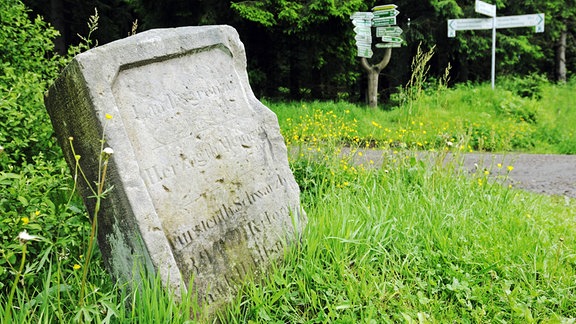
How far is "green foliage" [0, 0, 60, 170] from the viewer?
3.27m

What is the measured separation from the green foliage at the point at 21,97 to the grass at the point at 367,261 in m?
0.28

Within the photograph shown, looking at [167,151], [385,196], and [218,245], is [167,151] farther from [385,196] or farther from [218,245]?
[385,196]

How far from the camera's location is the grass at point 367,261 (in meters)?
2.24

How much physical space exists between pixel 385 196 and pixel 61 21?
14.1 m

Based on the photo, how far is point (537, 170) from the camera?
6930mm

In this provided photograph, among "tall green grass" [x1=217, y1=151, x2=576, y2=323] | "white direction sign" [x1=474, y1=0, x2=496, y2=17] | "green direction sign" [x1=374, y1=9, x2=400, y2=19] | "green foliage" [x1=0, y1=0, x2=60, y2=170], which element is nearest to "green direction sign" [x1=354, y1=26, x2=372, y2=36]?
"green direction sign" [x1=374, y1=9, x2=400, y2=19]

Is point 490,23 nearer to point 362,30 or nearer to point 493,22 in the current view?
point 493,22

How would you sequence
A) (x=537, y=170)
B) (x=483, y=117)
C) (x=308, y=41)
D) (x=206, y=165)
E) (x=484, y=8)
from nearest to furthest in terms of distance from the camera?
(x=206, y=165)
(x=537, y=170)
(x=483, y=117)
(x=484, y=8)
(x=308, y=41)

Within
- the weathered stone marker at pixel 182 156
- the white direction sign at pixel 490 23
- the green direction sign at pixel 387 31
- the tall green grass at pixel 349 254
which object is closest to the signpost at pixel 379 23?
the green direction sign at pixel 387 31

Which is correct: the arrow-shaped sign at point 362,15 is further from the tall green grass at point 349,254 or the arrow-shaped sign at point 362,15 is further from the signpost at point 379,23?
the tall green grass at point 349,254

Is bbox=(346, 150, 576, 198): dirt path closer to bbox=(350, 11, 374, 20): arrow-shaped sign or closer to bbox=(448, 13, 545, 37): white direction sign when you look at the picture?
bbox=(350, 11, 374, 20): arrow-shaped sign

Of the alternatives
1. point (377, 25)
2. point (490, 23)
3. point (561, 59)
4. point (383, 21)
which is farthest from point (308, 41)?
point (561, 59)

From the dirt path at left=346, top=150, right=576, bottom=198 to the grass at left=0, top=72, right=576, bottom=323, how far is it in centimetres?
126

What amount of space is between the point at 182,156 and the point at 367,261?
119 cm
